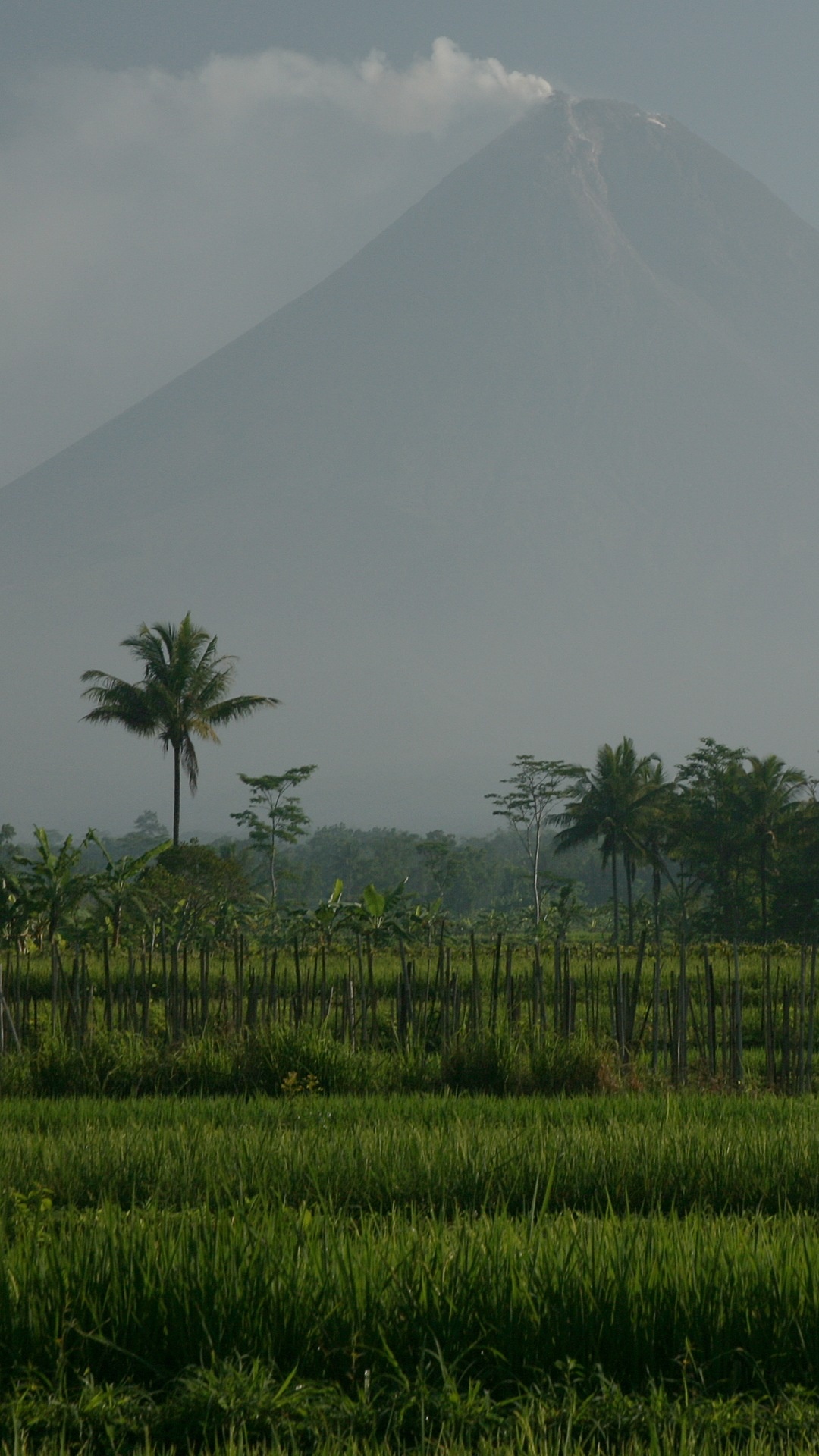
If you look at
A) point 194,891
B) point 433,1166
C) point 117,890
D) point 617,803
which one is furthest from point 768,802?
point 433,1166

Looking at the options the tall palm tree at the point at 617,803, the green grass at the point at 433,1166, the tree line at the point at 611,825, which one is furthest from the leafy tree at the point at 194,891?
the tall palm tree at the point at 617,803

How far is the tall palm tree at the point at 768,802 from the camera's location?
47.5m

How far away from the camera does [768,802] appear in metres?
47.8

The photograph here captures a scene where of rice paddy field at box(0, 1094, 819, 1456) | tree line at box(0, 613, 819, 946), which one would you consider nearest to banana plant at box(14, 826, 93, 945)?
tree line at box(0, 613, 819, 946)

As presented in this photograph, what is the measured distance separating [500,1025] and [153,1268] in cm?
661

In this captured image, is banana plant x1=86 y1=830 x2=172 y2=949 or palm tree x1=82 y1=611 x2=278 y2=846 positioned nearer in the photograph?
banana plant x1=86 y1=830 x2=172 y2=949

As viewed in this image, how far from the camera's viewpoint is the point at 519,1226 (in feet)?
14.7

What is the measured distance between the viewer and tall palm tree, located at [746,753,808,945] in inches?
1870

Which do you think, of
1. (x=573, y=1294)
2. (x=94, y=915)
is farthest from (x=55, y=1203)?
(x=94, y=915)

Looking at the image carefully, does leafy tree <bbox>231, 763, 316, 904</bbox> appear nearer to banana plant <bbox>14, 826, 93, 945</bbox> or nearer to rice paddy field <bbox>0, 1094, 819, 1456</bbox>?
banana plant <bbox>14, 826, 93, 945</bbox>

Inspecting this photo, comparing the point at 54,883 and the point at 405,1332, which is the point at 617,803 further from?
the point at 405,1332

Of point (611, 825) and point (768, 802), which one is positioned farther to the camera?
point (611, 825)

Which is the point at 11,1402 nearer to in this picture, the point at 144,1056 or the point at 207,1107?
the point at 207,1107

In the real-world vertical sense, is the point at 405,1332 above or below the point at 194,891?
below
